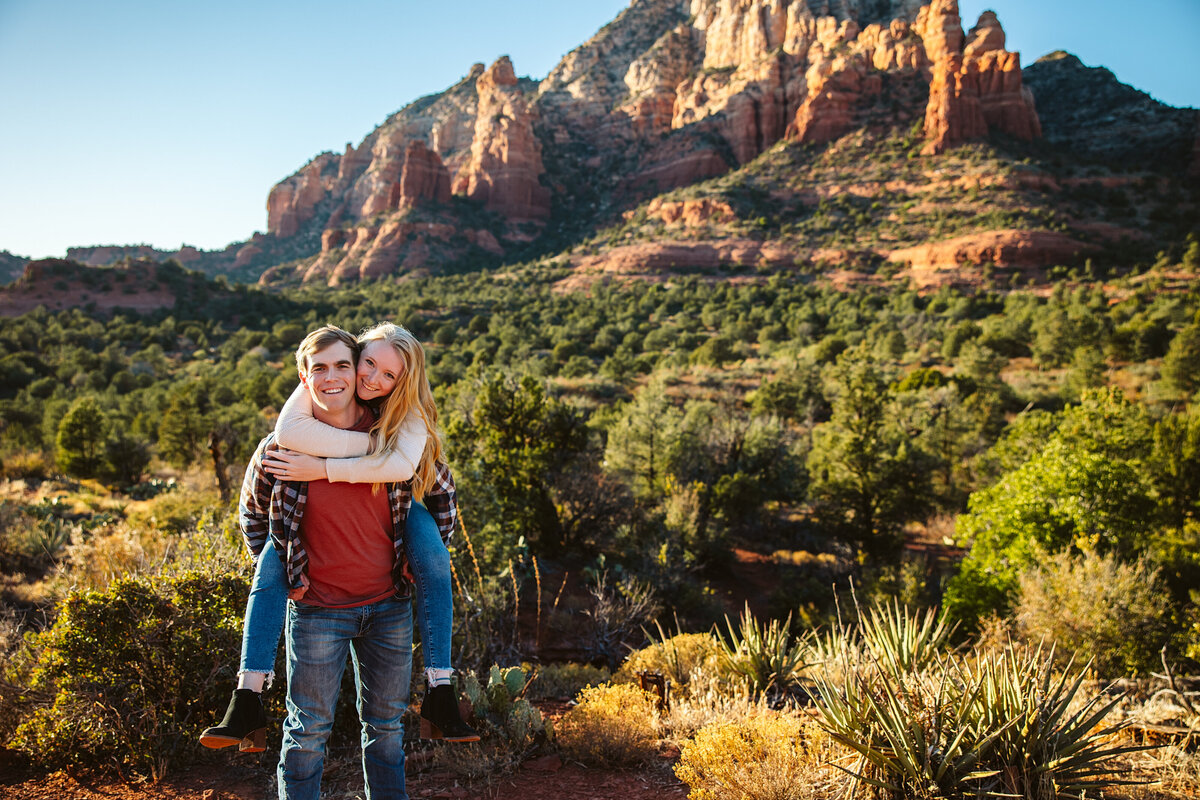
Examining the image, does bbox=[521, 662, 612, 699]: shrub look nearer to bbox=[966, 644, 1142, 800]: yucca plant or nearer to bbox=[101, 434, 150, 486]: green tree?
bbox=[966, 644, 1142, 800]: yucca plant

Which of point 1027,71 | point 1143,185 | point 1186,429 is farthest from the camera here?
point 1027,71

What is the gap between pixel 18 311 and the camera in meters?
41.6

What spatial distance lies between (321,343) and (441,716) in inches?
51.9

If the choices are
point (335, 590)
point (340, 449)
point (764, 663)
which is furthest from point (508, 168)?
point (335, 590)

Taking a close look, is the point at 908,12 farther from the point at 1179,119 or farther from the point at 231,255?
the point at 231,255

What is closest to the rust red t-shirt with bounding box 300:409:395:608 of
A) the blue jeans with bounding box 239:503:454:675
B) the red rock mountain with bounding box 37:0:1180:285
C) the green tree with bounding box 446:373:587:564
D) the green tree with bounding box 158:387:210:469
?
the blue jeans with bounding box 239:503:454:675

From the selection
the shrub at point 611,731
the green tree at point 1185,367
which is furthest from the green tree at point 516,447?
the green tree at point 1185,367

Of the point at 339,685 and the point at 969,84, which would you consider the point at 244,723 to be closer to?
the point at 339,685

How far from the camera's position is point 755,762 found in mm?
2639

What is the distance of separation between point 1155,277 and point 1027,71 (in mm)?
47589

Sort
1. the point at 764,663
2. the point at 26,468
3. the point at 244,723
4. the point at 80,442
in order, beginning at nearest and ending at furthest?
the point at 244,723 < the point at 764,663 < the point at 26,468 < the point at 80,442

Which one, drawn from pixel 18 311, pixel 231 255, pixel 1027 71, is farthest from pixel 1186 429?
pixel 231 255

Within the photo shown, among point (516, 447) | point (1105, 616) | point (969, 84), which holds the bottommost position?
point (1105, 616)

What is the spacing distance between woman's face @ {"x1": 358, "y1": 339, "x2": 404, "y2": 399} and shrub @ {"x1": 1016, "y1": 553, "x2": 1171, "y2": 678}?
7301mm
